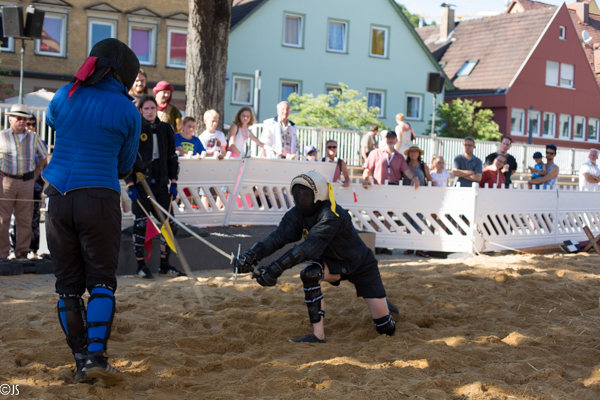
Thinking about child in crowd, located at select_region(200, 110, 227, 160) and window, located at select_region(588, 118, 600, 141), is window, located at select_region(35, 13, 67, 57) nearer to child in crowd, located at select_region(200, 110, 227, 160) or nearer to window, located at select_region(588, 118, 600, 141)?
child in crowd, located at select_region(200, 110, 227, 160)

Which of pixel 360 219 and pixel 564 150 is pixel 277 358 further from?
pixel 564 150

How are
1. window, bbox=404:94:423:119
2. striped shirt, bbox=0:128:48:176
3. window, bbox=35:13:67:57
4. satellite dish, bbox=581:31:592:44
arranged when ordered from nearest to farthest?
striped shirt, bbox=0:128:48:176 → window, bbox=35:13:67:57 → window, bbox=404:94:423:119 → satellite dish, bbox=581:31:592:44

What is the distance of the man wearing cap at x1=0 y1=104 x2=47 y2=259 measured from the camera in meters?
7.81

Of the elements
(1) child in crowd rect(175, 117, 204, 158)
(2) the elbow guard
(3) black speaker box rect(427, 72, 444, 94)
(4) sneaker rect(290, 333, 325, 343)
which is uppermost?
(3) black speaker box rect(427, 72, 444, 94)

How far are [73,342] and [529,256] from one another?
326 inches

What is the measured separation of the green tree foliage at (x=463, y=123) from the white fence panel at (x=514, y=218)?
1954 cm

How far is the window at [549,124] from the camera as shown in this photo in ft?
125

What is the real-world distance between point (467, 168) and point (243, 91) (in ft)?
63.2

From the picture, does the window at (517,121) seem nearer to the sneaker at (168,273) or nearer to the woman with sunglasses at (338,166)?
the woman with sunglasses at (338,166)

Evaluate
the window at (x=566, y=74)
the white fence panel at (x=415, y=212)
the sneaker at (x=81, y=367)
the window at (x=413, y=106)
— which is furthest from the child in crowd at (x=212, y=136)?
the window at (x=566, y=74)

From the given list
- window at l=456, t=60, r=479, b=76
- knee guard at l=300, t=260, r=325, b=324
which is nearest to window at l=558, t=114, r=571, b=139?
window at l=456, t=60, r=479, b=76

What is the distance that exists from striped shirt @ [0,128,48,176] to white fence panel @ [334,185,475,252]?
4779mm

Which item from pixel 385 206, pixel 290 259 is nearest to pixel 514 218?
pixel 385 206

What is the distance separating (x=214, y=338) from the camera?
503 cm
